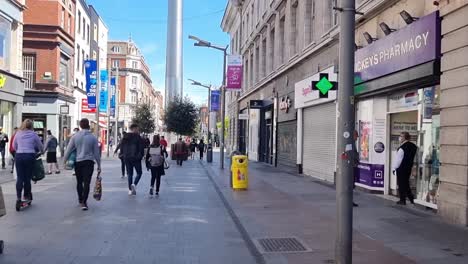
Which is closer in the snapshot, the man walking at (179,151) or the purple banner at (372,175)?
the purple banner at (372,175)

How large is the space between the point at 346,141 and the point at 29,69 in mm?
34774

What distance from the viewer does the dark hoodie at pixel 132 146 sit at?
48.6 ft

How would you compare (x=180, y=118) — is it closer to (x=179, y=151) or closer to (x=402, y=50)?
(x=179, y=151)

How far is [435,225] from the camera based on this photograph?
380 inches

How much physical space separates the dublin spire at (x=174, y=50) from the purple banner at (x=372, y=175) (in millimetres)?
60497

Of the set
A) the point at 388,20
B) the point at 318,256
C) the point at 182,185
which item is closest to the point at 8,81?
the point at 182,185

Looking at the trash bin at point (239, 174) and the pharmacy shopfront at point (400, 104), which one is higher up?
the pharmacy shopfront at point (400, 104)

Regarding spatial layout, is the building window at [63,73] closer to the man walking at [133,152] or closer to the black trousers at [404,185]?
the man walking at [133,152]

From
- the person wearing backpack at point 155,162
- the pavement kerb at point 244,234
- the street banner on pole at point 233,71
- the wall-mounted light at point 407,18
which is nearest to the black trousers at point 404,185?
the wall-mounted light at point 407,18

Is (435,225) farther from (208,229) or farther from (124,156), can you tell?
(124,156)

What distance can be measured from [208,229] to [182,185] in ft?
28.1

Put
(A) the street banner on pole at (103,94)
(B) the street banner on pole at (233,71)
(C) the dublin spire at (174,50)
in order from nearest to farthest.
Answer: (B) the street banner on pole at (233,71)
(A) the street banner on pole at (103,94)
(C) the dublin spire at (174,50)

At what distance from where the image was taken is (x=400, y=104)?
1365cm

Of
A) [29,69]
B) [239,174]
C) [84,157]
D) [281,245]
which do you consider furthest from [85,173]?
[29,69]
